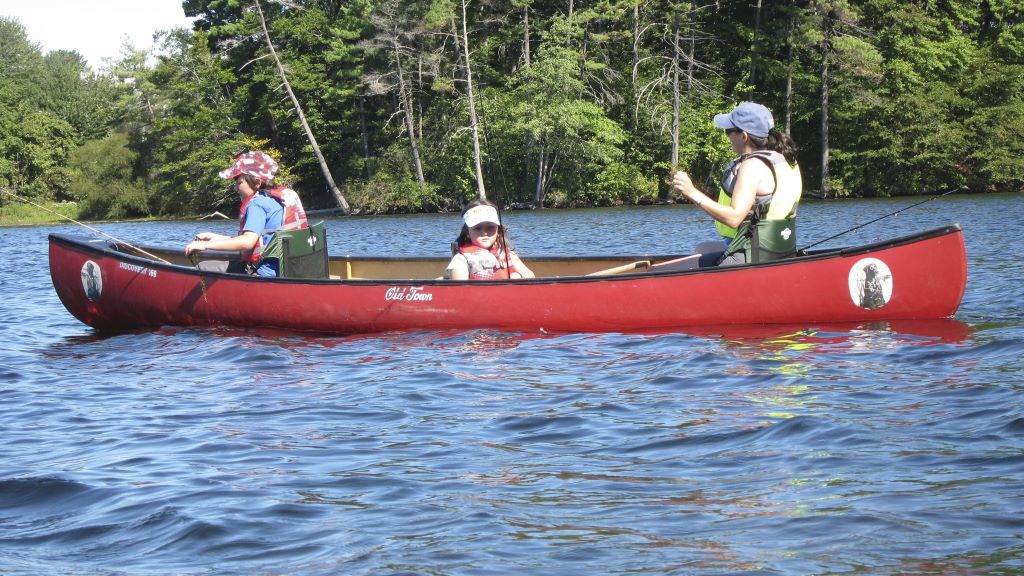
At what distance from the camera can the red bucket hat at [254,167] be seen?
9156 millimetres

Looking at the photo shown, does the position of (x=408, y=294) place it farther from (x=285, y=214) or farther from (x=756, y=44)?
(x=756, y=44)

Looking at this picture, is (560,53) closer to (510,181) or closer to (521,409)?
(510,181)

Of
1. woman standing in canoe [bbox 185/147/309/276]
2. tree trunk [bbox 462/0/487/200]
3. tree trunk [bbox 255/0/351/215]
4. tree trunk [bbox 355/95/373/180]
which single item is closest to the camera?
woman standing in canoe [bbox 185/147/309/276]

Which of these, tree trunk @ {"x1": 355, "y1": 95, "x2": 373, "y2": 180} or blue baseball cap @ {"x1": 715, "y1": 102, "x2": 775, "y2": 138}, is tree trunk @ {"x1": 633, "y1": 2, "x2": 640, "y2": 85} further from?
blue baseball cap @ {"x1": 715, "y1": 102, "x2": 775, "y2": 138}

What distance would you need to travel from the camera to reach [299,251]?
9758 mm

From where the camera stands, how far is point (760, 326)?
8.46 metres

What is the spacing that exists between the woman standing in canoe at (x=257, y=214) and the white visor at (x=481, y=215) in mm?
1778

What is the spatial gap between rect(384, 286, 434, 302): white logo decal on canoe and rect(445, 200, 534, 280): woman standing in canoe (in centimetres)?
25

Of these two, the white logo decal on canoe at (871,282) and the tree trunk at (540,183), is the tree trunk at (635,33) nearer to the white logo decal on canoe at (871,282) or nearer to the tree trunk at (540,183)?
the tree trunk at (540,183)

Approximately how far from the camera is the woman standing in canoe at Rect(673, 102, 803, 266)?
Result: 7.82 meters

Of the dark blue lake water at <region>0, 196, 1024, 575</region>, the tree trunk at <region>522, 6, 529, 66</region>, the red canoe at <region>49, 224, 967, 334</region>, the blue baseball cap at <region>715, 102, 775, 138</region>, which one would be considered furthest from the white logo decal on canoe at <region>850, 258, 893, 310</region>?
the tree trunk at <region>522, 6, 529, 66</region>

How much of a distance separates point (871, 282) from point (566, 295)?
2200 mm

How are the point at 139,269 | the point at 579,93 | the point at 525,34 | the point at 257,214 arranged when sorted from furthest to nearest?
the point at 525,34 → the point at 579,93 → the point at 139,269 → the point at 257,214

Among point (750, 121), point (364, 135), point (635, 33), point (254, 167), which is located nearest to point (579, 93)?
point (635, 33)
